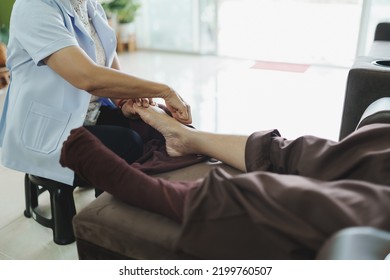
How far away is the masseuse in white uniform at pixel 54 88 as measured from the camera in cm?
131

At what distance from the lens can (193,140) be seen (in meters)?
1.42

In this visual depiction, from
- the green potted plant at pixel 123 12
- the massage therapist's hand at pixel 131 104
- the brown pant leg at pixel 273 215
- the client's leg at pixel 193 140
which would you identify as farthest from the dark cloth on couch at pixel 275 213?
the green potted plant at pixel 123 12

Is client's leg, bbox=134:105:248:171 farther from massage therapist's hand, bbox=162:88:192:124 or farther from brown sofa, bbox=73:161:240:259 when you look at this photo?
brown sofa, bbox=73:161:240:259

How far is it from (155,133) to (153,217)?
0.66 meters

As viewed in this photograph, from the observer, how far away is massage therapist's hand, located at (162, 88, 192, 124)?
1.50 m

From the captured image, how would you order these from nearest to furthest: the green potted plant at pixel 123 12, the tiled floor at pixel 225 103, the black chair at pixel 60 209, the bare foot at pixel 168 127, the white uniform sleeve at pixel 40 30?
the white uniform sleeve at pixel 40 30 < the bare foot at pixel 168 127 < the black chair at pixel 60 209 < the tiled floor at pixel 225 103 < the green potted plant at pixel 123 12

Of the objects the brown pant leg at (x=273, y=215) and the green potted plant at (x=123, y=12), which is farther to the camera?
the green potted plant at (x=123, y=12)

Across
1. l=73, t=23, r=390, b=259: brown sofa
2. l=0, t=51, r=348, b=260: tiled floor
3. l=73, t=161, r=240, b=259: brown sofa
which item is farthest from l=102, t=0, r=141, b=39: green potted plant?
l=73, t=161, r=240, b=259: brown sofa

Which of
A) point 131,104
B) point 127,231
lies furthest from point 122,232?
point 131,104

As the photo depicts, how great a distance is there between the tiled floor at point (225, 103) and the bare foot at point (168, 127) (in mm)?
564

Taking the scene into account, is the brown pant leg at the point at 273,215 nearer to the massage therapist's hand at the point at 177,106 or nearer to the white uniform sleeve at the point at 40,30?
the massage therapist's hand at the point at 177,106

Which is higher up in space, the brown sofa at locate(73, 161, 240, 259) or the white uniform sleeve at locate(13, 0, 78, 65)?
the white uniform sleeve at locate(13, 0, 78, 65)

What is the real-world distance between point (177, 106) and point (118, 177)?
558 millimetres
